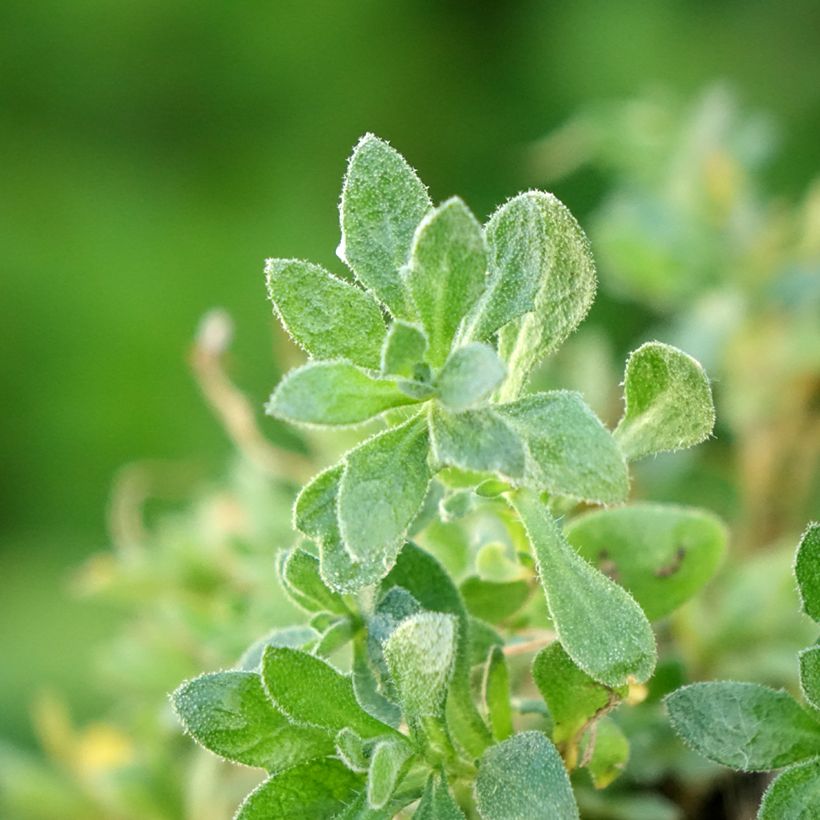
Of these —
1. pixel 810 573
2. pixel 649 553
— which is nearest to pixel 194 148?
pixel 649 553

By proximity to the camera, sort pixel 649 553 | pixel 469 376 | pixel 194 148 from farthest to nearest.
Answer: pixel 194 148
pixel 649 553
pixel 469 376

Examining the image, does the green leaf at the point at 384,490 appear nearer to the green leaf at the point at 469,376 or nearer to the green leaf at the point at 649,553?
the green leaf at the point at 469,376

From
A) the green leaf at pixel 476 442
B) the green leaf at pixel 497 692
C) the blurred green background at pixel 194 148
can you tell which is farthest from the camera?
the blurred green background at pixel 194 148

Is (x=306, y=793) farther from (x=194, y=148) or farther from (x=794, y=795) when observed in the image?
(x=194, y=148)

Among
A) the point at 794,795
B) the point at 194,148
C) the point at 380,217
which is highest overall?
the point at 194,148

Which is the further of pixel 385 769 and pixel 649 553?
pixel 649 553

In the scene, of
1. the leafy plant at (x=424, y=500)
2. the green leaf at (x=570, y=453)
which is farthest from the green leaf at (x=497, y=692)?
the green leaf at (x=570, y=453)

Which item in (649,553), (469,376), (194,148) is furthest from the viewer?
(194,148)
